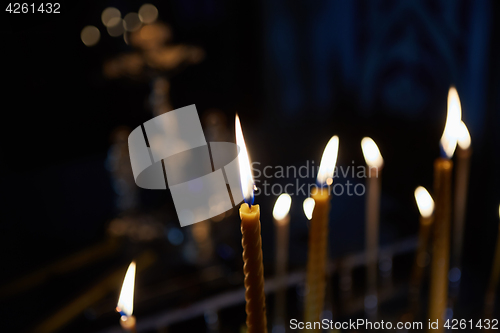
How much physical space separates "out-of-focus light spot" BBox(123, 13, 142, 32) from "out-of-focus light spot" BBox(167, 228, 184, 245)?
48cm

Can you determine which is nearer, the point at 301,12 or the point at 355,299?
the point at 355,299

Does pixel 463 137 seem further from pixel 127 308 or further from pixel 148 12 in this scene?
pixel 148 12

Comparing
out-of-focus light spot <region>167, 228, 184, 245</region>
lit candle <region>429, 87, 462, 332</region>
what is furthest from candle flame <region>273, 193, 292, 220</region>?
out-of-focus light spot <region>167, 228, 184, 245</region>

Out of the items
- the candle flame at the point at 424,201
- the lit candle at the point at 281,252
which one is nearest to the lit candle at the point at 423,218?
the candle flame at the point at 424,201

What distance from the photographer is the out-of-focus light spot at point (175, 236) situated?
3.13 feet

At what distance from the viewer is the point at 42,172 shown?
951 mm

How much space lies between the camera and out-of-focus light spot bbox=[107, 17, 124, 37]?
36.1 inches

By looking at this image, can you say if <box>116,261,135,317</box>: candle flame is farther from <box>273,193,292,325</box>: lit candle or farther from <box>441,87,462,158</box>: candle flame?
<box>441,87,462,158</box>: candle flame

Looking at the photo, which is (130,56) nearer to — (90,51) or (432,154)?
(90,51)

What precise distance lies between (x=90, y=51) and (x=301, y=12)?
2.17 feet

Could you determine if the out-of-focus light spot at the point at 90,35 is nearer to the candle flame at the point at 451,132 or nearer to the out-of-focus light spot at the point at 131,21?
the out-of-focus light spot at the point at 131,21

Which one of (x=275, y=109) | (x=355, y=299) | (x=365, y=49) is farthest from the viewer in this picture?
(x=275, y=109)

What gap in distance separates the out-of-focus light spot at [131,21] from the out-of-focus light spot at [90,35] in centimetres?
9

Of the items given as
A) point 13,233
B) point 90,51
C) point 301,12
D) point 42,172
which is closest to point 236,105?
point 301,12
